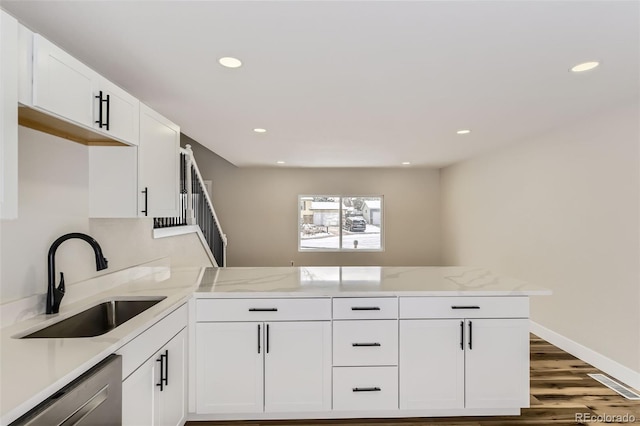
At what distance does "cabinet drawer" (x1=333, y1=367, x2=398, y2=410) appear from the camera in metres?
2.10

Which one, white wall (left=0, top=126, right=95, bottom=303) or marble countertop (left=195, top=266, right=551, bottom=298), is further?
marble countertop (left=195, top=266, right=551, bottom=298)

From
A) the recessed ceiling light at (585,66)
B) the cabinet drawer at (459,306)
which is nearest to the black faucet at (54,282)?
the cabinet drawer at (459,306)

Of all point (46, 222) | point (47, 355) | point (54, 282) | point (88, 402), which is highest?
point (46, 222)

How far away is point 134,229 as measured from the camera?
2531mm

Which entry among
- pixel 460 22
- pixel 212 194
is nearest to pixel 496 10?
pixel 460 22

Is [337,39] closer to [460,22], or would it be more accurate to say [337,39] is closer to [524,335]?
[460,22]

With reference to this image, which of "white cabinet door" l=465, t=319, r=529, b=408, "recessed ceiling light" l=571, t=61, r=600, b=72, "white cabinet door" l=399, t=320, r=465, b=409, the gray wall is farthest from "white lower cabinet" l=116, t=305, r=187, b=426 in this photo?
the gray wall

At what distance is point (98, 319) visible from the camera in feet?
6.27

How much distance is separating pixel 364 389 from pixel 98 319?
5.65ft

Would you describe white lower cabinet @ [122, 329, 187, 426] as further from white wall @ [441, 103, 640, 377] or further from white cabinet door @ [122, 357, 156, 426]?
white wall @ [441, 103, 640, 377]

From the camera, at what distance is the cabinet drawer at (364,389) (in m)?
2.10

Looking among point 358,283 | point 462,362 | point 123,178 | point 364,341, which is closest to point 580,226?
point 462,362

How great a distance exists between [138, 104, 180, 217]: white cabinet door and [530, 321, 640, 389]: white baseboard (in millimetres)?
3946

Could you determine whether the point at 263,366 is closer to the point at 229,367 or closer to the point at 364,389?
the point at 229,367
